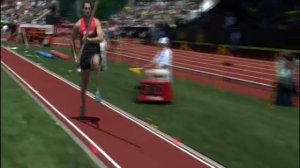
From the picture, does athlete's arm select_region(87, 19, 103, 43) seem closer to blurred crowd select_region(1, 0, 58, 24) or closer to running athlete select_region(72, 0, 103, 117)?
running athlete select_region(72, 0, 103, 117)

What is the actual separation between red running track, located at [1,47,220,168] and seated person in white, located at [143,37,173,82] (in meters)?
0.13

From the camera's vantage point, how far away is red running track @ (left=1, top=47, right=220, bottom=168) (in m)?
1.28

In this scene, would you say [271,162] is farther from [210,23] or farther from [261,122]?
[210,23]

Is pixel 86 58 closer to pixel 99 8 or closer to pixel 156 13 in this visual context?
pixel 99 8

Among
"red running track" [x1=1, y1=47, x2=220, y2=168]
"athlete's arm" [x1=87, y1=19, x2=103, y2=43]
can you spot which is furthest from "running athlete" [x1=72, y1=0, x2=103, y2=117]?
"red running track" [x1=1, y1=47, x2=220, y2=168]

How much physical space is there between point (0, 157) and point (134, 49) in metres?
3.21

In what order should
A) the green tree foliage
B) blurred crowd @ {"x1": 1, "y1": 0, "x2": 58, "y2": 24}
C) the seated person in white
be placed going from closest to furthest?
the green tree foliage
blurred crowd @ {"x1": 1, "y1": 0, "x2": 58, "y2": 24}
the seated person in white

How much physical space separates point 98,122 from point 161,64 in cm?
20

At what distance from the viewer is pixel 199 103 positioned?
143 inches

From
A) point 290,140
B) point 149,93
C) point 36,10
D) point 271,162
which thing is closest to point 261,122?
point 290,140

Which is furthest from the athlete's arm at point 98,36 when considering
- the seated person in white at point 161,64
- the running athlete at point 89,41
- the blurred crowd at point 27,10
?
the seated person in white at point 161,64

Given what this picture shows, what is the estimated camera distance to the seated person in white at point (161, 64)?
47.3 inches

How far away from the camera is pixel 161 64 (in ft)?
4.24

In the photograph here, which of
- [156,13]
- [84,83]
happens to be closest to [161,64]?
[156,13]
